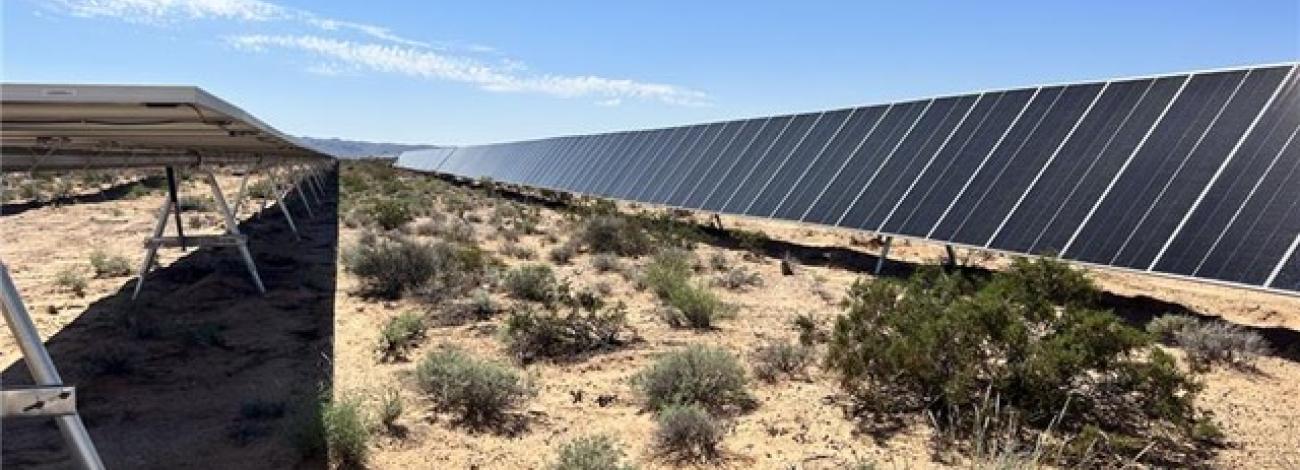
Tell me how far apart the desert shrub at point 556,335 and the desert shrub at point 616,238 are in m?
7.48

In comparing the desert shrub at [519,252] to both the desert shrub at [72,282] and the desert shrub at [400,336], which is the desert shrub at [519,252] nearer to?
the desert shrub at [400,336]

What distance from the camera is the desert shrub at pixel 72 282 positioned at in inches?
526

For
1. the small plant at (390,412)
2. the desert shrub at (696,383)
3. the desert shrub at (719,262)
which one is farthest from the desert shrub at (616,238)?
the small plant at (390,412)

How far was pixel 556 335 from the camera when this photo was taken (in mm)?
10141

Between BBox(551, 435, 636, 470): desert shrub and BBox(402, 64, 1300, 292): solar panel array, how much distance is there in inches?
305

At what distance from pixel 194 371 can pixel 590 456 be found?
542 centimetres

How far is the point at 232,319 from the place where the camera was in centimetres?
1181

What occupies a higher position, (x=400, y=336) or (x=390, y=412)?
(x=400, y=336)

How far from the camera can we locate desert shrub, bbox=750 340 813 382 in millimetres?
8836

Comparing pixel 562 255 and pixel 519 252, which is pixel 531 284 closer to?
pixel 562 255

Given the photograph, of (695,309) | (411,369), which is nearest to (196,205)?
(411,369)

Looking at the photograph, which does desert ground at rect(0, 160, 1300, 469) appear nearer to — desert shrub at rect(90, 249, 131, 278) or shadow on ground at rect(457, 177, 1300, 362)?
shadow on ground at rect(457, 177, 1300, 362)

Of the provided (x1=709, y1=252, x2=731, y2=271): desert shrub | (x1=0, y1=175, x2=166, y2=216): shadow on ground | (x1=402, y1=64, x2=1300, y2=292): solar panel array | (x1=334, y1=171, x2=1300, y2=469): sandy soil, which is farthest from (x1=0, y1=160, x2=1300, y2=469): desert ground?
(x1=0, y1=175, x2=166, y2=216): shadow on ground

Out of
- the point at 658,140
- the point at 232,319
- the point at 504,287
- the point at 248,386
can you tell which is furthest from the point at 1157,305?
the point at 658,140
